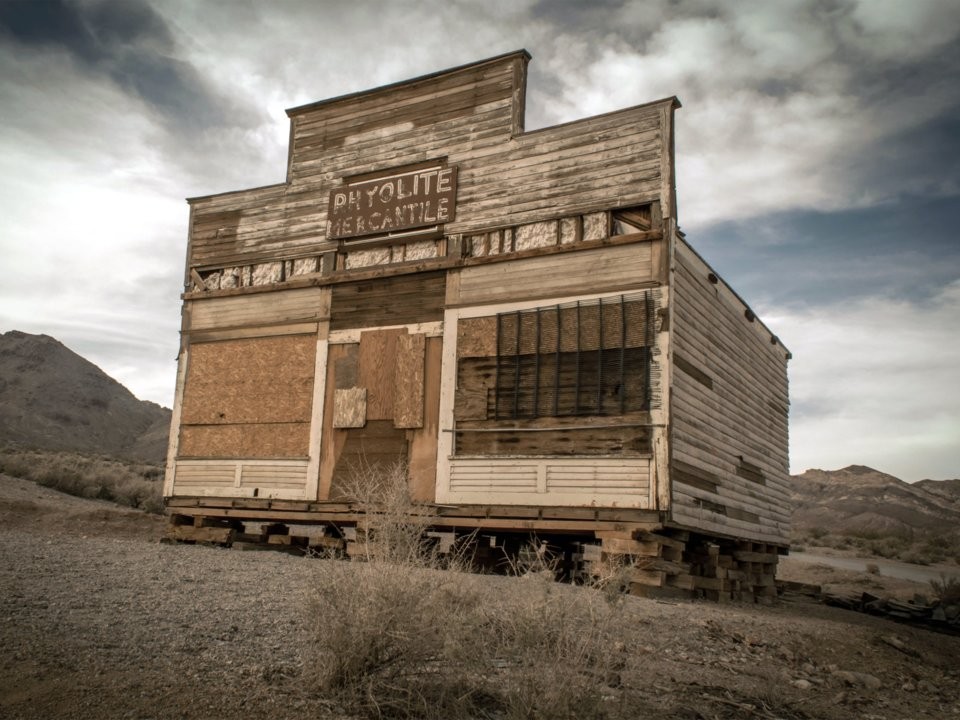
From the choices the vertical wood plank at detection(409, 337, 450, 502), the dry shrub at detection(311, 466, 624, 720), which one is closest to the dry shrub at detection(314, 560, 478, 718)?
the dry shrub at detection(311, 466, 624, 720)

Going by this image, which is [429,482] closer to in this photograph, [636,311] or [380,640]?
[636,311]

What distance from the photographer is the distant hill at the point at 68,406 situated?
6406 cm

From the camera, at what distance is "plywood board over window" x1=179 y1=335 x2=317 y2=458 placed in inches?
576

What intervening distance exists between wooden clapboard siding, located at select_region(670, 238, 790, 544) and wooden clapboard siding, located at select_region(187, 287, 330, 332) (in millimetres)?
6505

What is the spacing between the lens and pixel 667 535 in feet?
39.0

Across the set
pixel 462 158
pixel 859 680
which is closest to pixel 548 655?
pixel 859 680

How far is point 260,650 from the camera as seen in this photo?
5871 mm

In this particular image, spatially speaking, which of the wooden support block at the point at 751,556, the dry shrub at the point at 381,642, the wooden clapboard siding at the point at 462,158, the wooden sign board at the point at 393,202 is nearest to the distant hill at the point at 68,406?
the wooden clapboard siding at the point at 462,158

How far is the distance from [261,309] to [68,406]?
64.2 m

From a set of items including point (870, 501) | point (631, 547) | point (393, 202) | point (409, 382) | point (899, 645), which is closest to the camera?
point (899, 645)

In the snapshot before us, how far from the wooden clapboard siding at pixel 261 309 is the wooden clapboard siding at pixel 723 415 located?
256 inches

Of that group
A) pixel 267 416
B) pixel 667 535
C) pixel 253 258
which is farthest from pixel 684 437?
pixel 253 258

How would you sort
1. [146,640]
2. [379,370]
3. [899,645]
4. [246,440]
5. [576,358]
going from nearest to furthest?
[146,640], [899,645], [576,358], [379,370], [246,440]

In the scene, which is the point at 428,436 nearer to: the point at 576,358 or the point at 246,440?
the point at 576,358
